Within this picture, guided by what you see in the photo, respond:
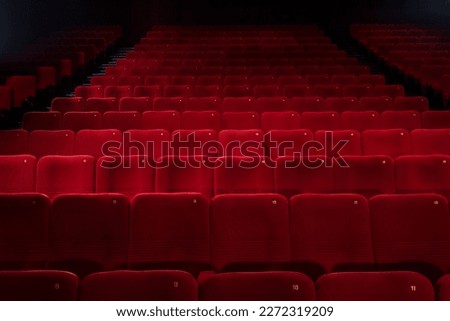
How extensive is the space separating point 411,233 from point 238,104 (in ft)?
4.33

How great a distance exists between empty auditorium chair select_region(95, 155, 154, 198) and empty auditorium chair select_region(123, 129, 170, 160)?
279 millimetres

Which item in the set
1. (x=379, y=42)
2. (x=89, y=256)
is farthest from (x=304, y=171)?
(x=379, y=42)

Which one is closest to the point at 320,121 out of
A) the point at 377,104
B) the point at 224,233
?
the point at 377,104

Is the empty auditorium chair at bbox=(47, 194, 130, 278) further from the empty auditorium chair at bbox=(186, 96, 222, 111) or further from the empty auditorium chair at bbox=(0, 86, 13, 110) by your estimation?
the empty auditorium chair at bbox=(0, 86, 13, 110)

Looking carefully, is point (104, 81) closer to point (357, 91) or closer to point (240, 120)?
point (240, 120)

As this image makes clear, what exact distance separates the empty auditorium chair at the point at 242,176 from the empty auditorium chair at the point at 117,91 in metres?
1.27

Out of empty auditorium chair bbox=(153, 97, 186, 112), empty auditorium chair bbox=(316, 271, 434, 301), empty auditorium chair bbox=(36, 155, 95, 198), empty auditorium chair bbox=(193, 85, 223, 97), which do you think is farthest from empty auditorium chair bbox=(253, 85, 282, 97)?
empty auditorium chair bbox=(316, 271, 434, 301)

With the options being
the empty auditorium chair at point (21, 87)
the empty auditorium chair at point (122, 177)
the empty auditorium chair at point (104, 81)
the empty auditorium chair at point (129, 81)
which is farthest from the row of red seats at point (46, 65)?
the empty auditorium chair at point (122, 177)

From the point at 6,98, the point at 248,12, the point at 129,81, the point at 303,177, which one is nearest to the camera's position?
the point at 303,177

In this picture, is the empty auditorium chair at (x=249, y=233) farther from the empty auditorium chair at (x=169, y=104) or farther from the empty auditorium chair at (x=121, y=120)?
the empty auditorium chair at (x=169, y=104)

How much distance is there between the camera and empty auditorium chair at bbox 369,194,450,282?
111cm

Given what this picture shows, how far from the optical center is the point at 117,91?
2.63 meters

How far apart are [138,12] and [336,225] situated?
4860mm

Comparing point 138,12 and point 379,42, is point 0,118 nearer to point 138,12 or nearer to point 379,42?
point 379,42
